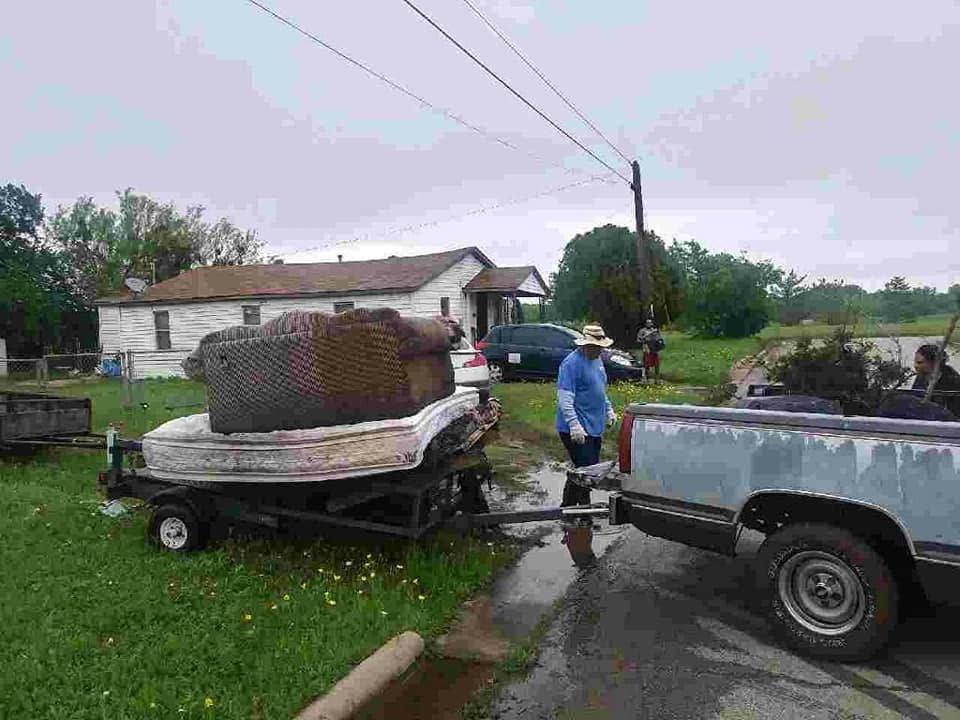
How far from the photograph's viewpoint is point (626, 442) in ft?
15.2

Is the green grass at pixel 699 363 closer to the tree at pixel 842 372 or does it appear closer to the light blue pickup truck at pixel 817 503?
the tree at pixel 842 372

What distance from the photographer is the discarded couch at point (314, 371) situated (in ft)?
15.8

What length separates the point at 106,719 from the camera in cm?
328

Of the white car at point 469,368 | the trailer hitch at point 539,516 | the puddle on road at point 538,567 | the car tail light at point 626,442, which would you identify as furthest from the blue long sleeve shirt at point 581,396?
the white car at point 469,368

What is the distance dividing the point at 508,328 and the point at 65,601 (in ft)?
47.8

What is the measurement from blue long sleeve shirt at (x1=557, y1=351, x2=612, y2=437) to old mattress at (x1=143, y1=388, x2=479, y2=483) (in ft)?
4.60

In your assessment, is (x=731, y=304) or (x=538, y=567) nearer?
(x=538, y=567)

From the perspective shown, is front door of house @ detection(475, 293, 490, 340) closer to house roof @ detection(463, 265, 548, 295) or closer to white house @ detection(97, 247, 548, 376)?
white house @ detection(97, 247, 548, 376)

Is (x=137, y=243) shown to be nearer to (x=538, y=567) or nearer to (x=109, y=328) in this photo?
(x=109, y=328)

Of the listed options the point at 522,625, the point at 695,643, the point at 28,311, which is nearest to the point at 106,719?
the point at 522,625

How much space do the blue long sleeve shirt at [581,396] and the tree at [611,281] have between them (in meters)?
22.5

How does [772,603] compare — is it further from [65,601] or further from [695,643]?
[65,601]

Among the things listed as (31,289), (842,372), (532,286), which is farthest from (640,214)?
(31,289)

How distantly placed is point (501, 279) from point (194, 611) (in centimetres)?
Result: 2082
